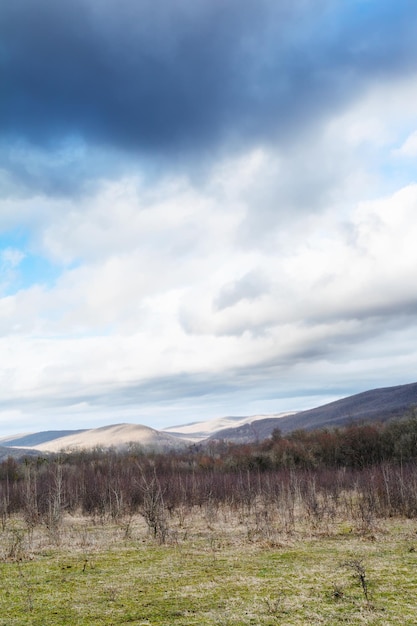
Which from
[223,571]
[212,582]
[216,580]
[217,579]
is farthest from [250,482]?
[212,582]

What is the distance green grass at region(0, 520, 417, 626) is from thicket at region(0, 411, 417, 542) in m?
3.46

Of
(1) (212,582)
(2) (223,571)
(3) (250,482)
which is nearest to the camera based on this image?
(1) (212,582)

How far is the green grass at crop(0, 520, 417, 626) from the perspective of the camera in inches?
388

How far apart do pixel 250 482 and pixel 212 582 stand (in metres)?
38.9

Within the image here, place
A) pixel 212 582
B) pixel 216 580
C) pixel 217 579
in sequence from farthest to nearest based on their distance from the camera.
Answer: pixel 217 579
pixel 216 580
pixel 212 582

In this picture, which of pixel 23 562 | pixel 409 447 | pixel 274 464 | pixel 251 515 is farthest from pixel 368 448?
pixel 23 562

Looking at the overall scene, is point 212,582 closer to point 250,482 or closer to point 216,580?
point 216,580

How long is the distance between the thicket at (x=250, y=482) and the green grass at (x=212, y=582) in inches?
136

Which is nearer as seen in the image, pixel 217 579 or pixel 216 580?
pixel 216 580

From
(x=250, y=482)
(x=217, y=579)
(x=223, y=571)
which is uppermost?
(x=217, y=579)

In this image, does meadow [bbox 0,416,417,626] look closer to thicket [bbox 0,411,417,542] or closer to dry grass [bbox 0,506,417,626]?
dry grass [bbox 0,506,417,626]

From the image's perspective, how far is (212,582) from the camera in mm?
12906

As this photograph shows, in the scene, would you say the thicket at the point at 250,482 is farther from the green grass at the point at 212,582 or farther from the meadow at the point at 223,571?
the green grass at the point at 212,582

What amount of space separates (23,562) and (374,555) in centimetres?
1169
